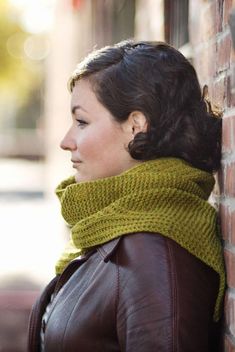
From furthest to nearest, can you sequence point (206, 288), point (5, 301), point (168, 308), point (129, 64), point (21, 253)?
point (21, 253) → point (5, 301) → point (129, 64) → point (206, 288) → point (168, 308)

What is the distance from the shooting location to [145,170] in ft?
8.58

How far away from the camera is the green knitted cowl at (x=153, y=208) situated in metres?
2.50

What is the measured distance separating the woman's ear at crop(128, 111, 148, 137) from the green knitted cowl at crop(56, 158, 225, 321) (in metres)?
0.10

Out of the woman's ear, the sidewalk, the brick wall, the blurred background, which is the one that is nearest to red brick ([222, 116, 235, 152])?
the brick wall

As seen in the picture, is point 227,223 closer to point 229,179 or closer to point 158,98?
point 229,179

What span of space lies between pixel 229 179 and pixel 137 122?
302 millimetres

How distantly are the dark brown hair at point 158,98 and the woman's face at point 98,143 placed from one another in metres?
0.03

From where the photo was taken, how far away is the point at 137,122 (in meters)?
2.67

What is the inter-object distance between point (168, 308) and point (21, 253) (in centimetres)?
838

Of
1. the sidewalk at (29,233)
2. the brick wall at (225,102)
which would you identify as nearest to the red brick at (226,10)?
the brick wall at (225,102)

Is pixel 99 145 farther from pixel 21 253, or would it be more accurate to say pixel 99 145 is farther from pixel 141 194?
pixel 21 253

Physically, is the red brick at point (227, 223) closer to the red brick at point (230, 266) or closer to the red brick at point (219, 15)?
the red brick at point (230, 266)

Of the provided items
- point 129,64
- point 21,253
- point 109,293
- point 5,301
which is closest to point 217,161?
point 129,64

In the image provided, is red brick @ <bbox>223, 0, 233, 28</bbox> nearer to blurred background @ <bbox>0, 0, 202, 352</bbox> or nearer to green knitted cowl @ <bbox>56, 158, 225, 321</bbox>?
green knitted cowl @ <bbox>56, 158, 225, 321</bbox>
